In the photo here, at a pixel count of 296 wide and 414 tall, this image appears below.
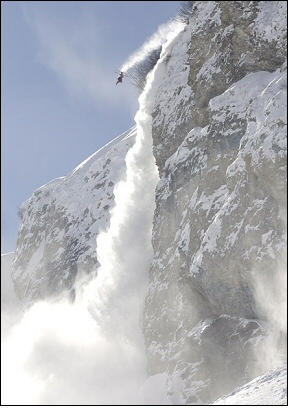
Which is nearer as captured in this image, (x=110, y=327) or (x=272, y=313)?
(x=272, y=313)

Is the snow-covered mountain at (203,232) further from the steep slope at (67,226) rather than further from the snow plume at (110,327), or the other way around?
the steep slope at (67,226)

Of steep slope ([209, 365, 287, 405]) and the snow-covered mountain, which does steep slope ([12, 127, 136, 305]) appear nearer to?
the snow-covered mountain

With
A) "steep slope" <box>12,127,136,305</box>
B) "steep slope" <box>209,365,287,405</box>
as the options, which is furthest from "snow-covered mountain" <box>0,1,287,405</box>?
"steep slope" <box>12,127,136,305</box>

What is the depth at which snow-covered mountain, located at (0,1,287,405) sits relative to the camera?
28.6 metres

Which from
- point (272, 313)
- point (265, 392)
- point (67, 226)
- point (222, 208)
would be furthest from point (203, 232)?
point (67, 226)

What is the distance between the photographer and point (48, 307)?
57625 mm

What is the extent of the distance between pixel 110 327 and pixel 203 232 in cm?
1112

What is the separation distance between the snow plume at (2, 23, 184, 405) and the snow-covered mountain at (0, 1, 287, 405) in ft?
0.36

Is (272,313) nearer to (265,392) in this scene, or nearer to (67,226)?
(265,392)

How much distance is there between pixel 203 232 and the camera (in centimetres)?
3334

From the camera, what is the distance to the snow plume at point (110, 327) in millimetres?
38156

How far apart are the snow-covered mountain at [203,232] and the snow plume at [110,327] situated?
0.36 feet

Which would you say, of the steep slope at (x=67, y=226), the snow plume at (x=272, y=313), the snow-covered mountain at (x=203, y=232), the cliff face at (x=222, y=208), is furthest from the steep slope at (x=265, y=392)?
the steep slope at (x=67, y=226)

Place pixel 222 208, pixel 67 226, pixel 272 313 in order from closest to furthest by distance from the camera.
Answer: pixel 272 313
pixel 222 208
pixel 67 226
